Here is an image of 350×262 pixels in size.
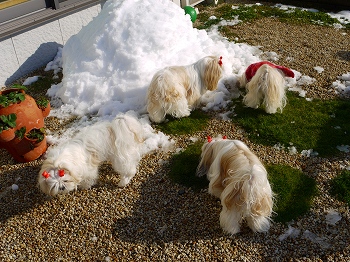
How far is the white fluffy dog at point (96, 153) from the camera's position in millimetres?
4164

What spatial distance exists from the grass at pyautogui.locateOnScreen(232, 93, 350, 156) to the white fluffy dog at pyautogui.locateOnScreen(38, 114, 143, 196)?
6.85ft

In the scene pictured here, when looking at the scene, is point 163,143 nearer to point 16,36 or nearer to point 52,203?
point 52,203

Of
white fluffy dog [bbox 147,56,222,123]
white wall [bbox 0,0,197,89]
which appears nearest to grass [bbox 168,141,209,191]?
white fluffy dog [bbox 147,56,222,123]

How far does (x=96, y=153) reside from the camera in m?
4.56

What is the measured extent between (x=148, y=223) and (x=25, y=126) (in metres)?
2.34

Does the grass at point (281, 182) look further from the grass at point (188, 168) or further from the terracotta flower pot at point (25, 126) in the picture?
the terracotta flower pot at point (25, 126)

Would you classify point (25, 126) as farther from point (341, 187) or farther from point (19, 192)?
point (341, 187)

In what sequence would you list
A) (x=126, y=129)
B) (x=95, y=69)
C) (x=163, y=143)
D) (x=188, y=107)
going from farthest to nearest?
(x=95, y=69) < (x=188, y=107) < (x=163, y=143) < (x=126, y=129)

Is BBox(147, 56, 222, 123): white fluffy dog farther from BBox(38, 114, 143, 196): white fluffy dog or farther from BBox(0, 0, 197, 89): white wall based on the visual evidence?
BBox(0, 0, 197, 89): white wall

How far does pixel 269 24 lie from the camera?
9.25m

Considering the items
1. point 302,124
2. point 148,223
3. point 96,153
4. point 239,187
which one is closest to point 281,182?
point 239,187

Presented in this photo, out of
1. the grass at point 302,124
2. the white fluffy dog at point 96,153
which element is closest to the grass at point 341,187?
the grass at point 302,124

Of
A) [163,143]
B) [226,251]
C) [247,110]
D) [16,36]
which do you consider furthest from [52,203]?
[16,36]

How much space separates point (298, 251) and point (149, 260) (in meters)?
1.74
